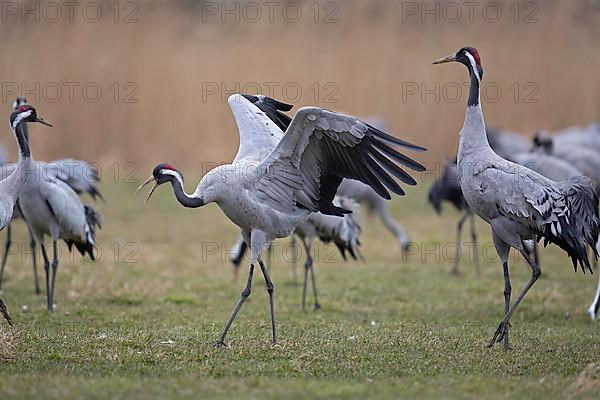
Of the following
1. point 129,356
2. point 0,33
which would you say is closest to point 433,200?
point 129,356

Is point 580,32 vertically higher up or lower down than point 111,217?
higher up

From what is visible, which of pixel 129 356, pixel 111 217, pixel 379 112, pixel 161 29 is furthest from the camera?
pixel 161 29

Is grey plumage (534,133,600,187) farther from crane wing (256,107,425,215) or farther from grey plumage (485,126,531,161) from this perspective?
crane wing (256,107,425,215)

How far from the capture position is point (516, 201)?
21.5ft

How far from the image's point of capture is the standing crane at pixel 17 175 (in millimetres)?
6885

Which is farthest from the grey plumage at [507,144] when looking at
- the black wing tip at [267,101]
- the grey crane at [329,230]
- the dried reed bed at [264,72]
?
the black wing tip at [267,101]

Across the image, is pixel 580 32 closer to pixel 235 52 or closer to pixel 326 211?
pixel 235 52

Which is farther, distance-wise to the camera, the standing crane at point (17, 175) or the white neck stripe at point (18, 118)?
the white neck stripe at point (18, 118)

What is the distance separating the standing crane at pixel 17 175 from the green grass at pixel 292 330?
0.88 m

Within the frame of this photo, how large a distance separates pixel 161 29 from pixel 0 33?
3.91 metres

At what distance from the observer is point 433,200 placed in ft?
40.5

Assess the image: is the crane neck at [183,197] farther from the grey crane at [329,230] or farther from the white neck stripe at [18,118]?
the grey crane at [329,230]

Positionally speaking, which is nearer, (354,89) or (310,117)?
(310,117)

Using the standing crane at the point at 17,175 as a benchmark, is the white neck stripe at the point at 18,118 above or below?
above
